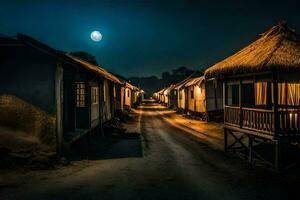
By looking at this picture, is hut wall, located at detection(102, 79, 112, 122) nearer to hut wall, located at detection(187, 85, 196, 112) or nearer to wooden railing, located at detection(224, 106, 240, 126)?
wooden railing, located at detection(224, 106, 240, 126)

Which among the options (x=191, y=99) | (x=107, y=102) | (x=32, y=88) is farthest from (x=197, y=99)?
(x=32, y=88)

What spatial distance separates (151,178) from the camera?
8.88m

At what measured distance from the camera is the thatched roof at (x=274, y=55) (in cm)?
959

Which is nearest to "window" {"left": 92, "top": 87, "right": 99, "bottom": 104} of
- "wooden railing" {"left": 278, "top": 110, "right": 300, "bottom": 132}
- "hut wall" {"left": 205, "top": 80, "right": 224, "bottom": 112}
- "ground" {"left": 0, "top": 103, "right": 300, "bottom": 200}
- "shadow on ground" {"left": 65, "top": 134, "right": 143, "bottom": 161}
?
"shadow on ground" {"left": 65, "top": 134, "right": 143, "bottom": 161}

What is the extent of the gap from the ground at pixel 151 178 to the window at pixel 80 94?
3527 millimetres

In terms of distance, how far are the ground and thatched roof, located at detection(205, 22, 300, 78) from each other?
376 cm

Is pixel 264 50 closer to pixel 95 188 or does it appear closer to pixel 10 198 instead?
pixel 95 188

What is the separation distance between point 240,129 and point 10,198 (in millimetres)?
9103

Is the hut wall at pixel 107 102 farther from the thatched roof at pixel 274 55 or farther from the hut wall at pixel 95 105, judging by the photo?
the thatched roof at pixel 274 55

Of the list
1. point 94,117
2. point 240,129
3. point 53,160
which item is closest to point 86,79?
point 94,117

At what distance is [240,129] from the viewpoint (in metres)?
12.0

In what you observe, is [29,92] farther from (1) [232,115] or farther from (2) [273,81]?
(2) [273,81]

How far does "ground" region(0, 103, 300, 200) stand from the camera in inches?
291

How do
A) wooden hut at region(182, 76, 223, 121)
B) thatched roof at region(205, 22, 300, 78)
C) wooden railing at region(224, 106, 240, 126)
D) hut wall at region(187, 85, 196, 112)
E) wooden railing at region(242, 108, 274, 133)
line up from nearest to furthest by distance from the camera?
thatched roof at region(205, 22, 300, 78) → wooden railing at region(242, 108, 274, 133) → wooden railing at region(224, 106, 240, 126) → wooden hut at region(182, 76, 223, 121) → hut wall at region(187, 85, 196, 112)
